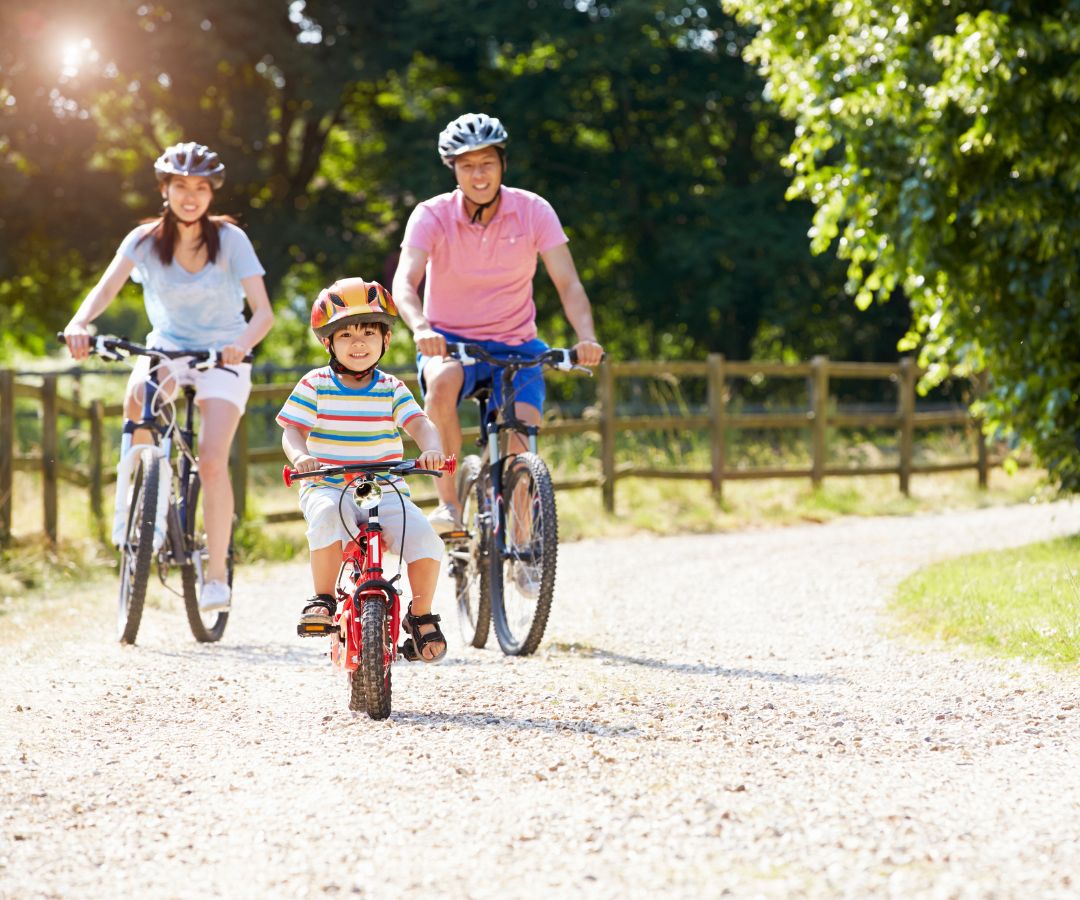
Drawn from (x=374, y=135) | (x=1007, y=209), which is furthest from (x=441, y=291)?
(x=374, y=135)

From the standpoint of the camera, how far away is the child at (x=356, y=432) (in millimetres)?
4617

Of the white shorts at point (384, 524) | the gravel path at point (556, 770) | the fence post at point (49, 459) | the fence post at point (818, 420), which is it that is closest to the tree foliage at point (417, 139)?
the fence post at point (818, 420)

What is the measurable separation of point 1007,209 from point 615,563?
10.7 ft

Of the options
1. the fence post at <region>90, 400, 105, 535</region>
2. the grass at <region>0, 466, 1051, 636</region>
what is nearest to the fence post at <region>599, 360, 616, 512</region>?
the grass at <region>0, 466, 1051, 636</region>

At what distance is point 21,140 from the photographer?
24.2 m

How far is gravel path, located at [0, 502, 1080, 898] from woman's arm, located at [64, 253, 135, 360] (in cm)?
125

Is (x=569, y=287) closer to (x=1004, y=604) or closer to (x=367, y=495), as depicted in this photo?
(x=367, y=495)

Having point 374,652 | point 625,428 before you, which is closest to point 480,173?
point 374,652

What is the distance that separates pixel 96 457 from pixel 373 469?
7.08 meters

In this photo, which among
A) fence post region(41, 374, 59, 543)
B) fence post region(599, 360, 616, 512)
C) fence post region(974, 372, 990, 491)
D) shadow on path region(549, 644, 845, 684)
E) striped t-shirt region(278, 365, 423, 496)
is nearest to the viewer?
striped t-shirt region(278, 365, 423, 496)

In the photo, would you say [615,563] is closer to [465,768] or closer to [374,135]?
[465,768]

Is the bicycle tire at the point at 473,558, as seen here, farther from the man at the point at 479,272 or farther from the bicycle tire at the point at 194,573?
the bicycle tire at the point at 194,573

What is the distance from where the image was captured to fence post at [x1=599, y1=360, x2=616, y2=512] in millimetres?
13539

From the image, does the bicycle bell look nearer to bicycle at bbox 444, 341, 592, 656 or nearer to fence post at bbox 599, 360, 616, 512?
bicycle at bbox 444, 341, 592, 656
